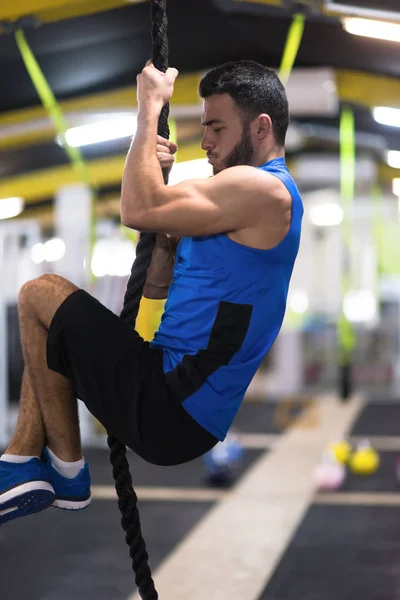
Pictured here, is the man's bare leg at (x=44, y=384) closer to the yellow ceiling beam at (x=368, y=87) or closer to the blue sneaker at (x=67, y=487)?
the blue sneaker at (x=67, y=487)

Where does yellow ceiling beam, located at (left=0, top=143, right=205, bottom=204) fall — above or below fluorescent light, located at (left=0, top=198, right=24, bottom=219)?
above

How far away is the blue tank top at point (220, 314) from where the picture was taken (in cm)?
190

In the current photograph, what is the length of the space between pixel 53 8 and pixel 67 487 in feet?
13.8

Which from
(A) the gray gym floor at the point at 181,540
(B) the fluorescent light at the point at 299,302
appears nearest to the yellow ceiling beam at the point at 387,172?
(B) the fluorescent light at the point at 299,302

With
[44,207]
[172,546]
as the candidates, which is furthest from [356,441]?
[44,207]

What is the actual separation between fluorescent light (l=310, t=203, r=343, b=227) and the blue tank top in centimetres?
1048

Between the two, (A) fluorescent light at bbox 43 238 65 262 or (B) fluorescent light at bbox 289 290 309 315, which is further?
(B) fluorescent light at bbox 289 290 309 315

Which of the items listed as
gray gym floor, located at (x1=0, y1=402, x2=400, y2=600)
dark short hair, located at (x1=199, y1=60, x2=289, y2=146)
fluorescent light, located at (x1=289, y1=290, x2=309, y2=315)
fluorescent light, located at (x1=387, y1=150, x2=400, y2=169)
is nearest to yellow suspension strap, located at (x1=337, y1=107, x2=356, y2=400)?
fluorescent light, located at (x1=387, y1=150, x2=400, y2=169)

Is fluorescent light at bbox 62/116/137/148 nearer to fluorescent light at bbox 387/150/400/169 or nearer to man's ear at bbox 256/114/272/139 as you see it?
fluorescent light at bbox 387/150/400/169

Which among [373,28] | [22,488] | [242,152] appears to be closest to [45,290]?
[22,488]

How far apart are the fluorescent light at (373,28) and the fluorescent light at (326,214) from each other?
21.3 ft

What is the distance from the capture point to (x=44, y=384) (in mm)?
1975

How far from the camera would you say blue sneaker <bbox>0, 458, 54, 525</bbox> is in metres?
1.94

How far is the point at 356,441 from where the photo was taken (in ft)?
25.4
